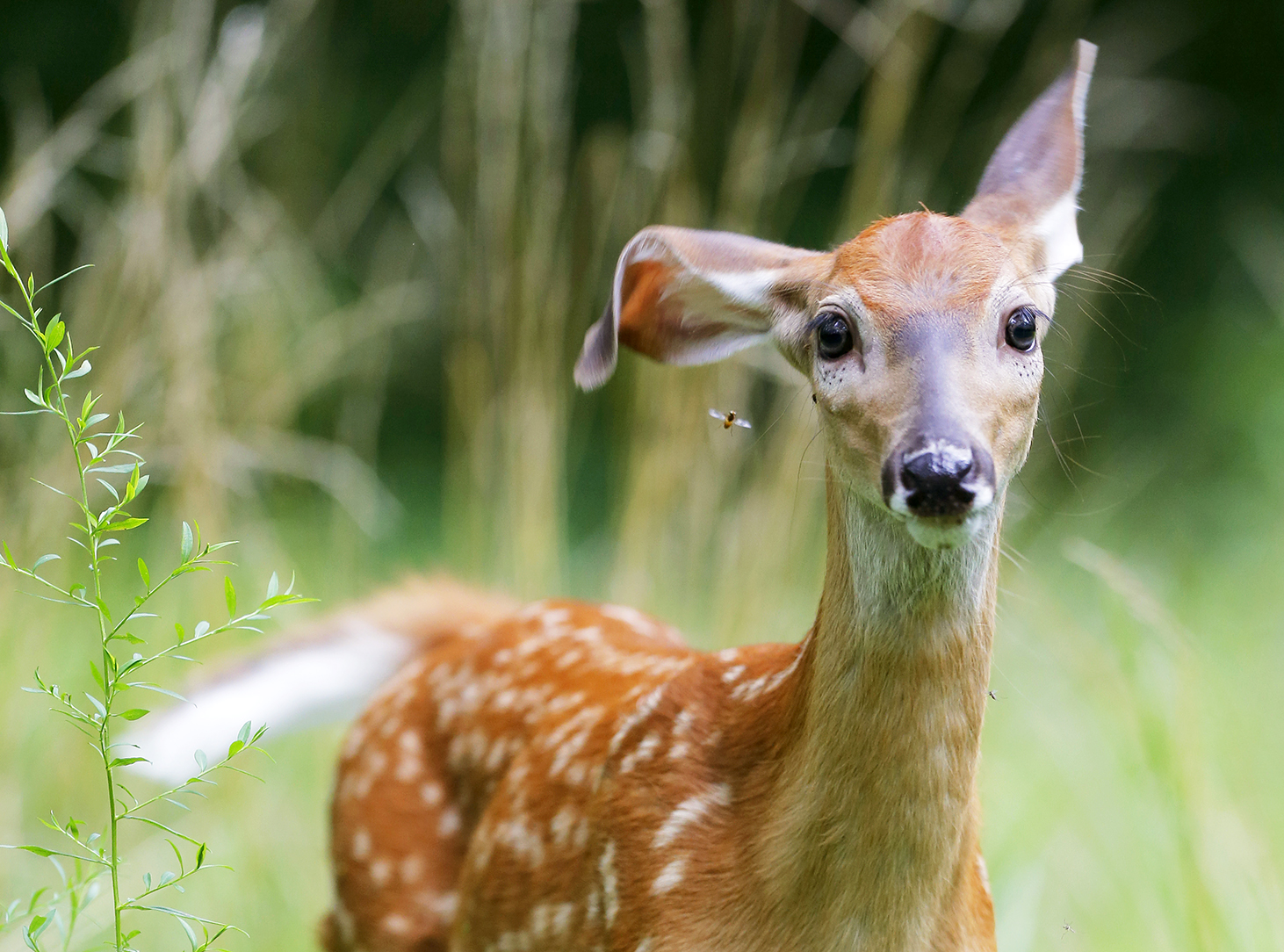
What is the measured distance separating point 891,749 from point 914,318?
0.53 m

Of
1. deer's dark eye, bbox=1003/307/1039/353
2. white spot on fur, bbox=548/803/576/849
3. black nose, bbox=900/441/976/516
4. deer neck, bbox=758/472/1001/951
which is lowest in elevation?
white spot on fur, bbox=548/803/576/849

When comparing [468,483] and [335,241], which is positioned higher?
[335,241]

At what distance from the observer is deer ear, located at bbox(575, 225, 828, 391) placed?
6.48 feet

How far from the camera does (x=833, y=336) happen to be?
1771 mm

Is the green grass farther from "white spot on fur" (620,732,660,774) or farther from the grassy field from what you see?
"white spot on fur" (620,732,660,774)

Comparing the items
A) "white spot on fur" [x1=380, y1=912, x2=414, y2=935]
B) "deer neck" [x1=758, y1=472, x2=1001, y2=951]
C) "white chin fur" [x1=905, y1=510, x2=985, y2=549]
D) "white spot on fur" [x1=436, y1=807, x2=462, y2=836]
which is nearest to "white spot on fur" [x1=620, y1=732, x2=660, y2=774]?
"deer neck" [x1=758, y1=472, x2=1001, y2=951]

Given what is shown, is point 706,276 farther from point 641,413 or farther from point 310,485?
point 310,485

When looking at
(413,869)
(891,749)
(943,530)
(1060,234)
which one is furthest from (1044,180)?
(413,869)

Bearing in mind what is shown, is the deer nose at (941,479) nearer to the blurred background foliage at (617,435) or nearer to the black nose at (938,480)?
the black nose at (938,480)

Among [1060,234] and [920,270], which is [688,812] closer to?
[920,270]

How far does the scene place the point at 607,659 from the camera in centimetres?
257

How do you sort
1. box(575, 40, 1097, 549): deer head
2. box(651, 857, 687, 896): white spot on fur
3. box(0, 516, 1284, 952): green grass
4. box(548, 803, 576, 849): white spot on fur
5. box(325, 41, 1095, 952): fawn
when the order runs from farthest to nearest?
box(0, 516, 1284, 952): green grass, box(548, 803, 576, 849): white spot on fur, box(651, 857, 687, 896): white spot on fur, box(325, 41, 1095, 952): fawn, box(575, 40, 1097, 549): deer head

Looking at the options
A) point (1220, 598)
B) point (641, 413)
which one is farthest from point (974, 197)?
point (1220, 598)

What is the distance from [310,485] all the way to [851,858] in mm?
5422
